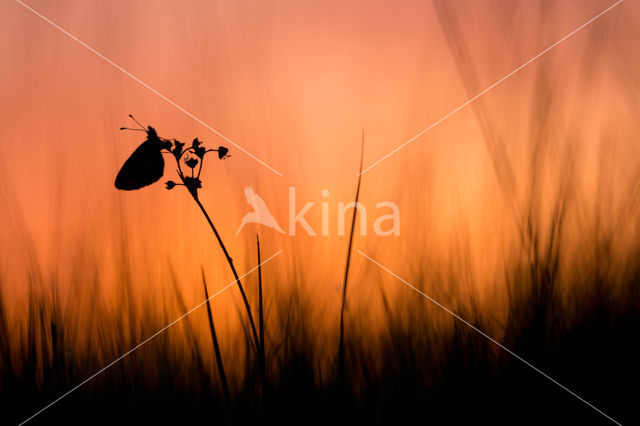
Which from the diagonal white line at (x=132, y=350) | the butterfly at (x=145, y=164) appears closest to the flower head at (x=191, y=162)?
the butterfly at (x=145, y=164)

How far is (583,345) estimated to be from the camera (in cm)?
96

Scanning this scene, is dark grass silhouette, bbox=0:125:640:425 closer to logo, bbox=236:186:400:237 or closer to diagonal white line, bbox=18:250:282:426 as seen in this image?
diagonal white line, bbox=18:250:282:426

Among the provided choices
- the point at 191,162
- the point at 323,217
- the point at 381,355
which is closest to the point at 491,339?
the point at 381,355

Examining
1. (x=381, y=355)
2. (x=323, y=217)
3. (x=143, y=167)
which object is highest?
(x=143, y=167)

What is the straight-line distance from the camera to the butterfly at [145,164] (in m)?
1.00

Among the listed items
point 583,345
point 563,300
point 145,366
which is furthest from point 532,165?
point 145,366

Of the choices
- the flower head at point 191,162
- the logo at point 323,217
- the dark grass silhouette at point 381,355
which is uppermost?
the flower head at point 191,162

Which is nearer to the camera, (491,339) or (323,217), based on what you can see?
(491,339)

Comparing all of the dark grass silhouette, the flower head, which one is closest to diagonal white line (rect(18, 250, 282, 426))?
the dark grass silhouette

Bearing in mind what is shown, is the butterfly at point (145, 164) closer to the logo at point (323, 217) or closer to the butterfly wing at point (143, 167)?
the butterfly wing at point (143, 167)

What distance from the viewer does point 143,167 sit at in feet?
3.35

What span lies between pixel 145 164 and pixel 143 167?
1 cm

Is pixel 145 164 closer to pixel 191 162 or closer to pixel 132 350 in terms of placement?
pixel 191 162

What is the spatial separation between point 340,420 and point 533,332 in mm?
474
